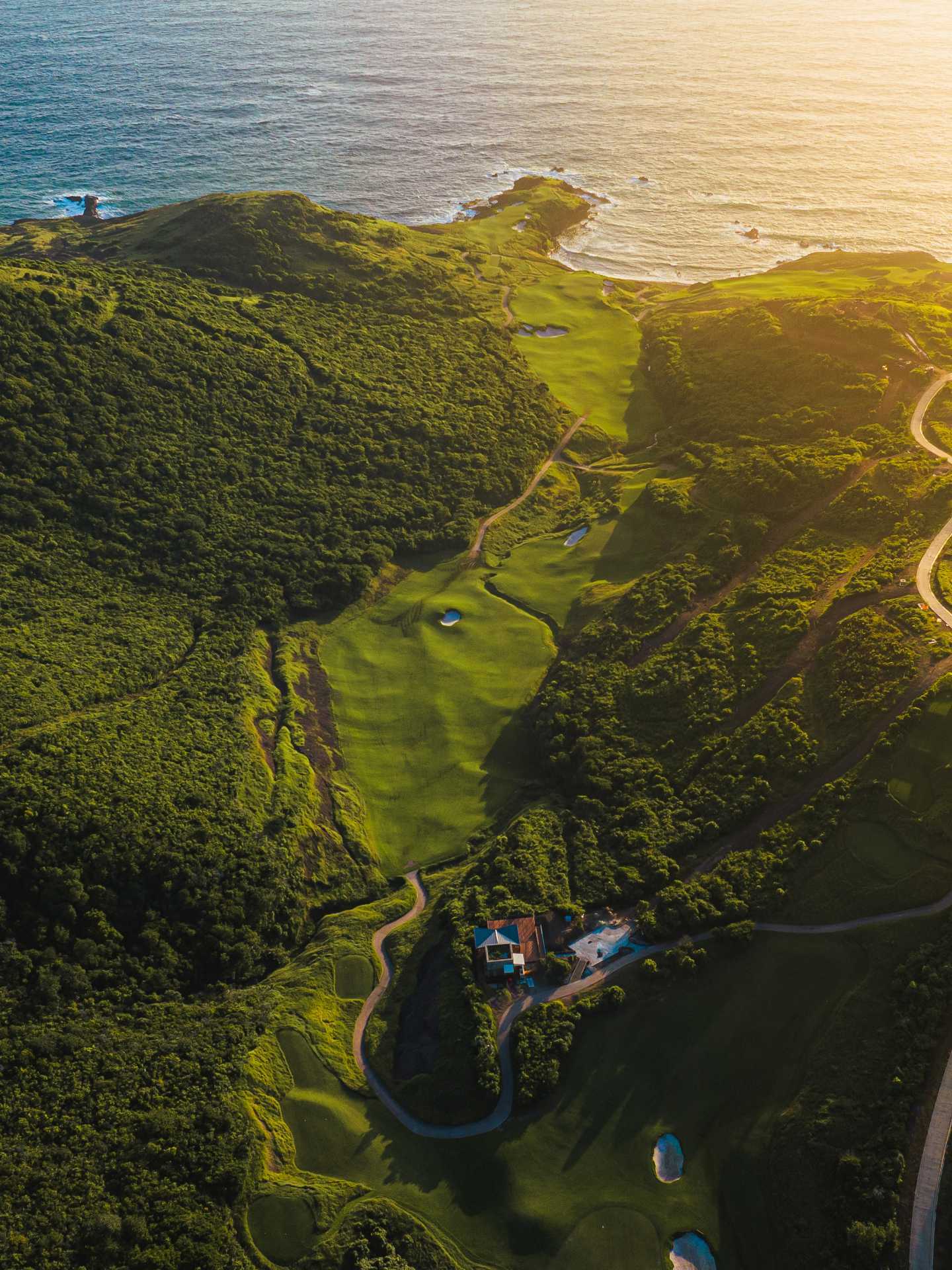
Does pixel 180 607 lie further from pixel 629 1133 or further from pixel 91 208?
pixel 91 208

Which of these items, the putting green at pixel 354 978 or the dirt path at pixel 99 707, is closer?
the putting green at pixel 354 978

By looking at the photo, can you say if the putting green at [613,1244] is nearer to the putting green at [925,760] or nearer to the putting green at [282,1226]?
the putting green at [282,1226]

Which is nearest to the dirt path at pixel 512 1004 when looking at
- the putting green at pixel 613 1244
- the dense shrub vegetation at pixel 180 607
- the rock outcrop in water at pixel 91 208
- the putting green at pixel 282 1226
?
the dense shrub vegetation at pixel 180 607

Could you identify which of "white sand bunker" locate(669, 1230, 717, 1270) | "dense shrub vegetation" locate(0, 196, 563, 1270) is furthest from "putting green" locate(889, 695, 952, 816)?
"dense shrub vegetation" locate(0, 196, 563, 1270)

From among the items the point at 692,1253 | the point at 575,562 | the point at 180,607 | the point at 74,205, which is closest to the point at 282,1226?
the point at 692,1253

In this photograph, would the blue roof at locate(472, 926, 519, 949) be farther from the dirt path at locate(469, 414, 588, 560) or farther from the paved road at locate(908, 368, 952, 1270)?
the dirt path at locate(469, 414, 588, 560)

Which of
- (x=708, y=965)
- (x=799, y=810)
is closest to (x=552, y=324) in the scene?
(x=799, y=810)
